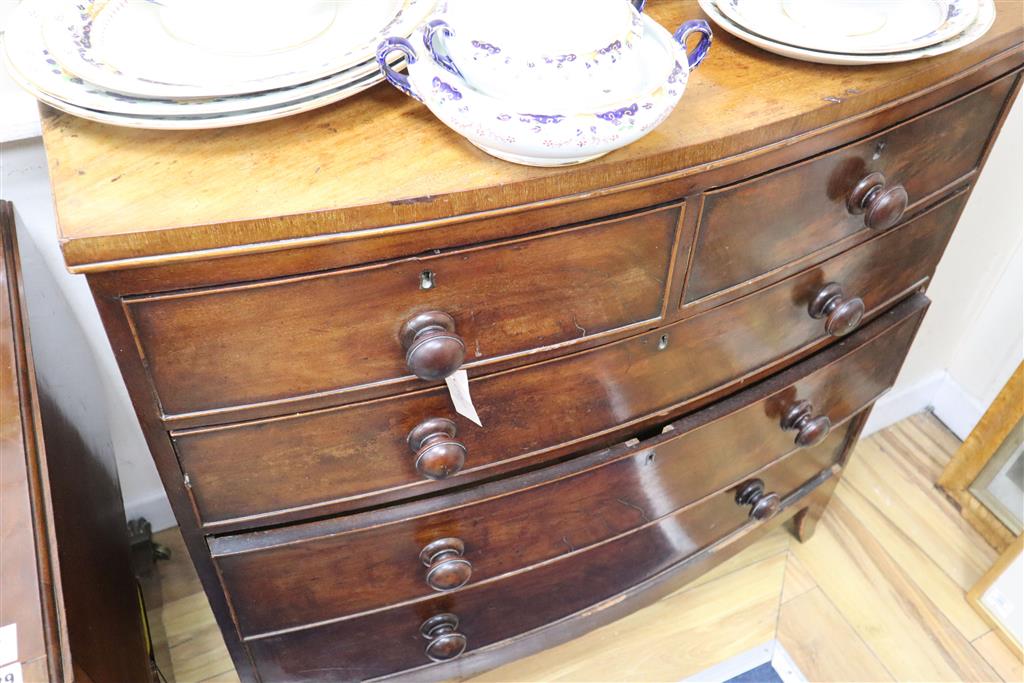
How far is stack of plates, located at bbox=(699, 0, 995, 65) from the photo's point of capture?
0.69 metres

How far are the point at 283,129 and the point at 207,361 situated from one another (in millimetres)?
186

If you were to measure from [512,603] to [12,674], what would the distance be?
58 cm

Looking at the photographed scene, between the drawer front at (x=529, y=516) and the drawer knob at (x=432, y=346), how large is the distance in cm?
22

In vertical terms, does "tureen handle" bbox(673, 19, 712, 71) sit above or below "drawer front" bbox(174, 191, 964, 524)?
above

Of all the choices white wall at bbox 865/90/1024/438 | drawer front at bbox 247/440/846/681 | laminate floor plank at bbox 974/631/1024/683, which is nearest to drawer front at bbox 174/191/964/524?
drawer front at bbox 247/440/846/681

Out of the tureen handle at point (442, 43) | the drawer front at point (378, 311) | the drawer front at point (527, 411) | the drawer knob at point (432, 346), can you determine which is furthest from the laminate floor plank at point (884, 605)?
the tureen handle at point (442, 43)

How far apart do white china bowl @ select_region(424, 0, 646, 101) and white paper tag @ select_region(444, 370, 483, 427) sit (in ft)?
0.80

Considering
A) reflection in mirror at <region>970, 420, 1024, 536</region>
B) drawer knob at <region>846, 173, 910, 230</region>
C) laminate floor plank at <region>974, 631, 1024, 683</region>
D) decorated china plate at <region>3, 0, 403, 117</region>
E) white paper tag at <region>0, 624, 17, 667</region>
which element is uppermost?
decorated china plate at <region>3, 0, 403, 117</region>

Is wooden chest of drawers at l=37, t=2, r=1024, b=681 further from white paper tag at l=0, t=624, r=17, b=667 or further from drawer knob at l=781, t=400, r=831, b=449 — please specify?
white paper tag at l=0, t=624, r=17, b=667

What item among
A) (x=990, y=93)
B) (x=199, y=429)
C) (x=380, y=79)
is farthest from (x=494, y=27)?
(x=990, y=93)

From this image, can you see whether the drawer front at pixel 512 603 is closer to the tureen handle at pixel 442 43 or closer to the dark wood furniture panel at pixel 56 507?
the dark wood furniture panel at pixel 56 507

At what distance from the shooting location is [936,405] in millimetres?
1659

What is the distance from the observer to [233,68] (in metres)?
0.60

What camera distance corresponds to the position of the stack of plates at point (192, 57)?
1.89 ft
